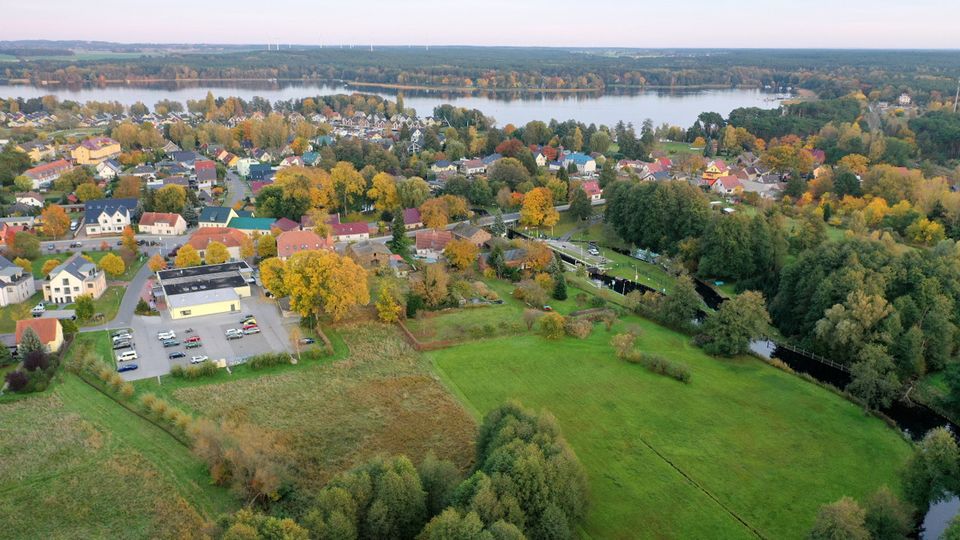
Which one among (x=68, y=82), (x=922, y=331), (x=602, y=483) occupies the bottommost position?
(x=602, y=483)

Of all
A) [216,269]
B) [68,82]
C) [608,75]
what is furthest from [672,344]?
[68,82]

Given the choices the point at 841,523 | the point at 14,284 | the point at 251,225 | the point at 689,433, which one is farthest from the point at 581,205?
the point at 14,284

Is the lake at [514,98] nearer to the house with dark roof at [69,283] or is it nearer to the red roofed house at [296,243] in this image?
the red roofed house at [296,243]

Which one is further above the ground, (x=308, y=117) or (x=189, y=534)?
(x=308, y=117)

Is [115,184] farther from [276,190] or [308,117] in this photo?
[308,117]

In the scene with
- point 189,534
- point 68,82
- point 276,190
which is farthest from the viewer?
point 68,82

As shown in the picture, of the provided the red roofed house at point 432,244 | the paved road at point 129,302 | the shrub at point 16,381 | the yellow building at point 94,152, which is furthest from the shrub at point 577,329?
the yellow building at point 94,152

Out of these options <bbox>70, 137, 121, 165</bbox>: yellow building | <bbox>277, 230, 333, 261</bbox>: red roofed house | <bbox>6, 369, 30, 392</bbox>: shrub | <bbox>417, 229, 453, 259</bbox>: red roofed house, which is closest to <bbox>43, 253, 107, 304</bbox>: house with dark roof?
<bbox>6, 369, 30, 392</bbox>: shrub

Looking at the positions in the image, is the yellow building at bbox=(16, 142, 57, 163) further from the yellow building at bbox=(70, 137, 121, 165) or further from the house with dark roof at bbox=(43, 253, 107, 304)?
the house with dark roof at bbox=(43, 253, 107, 304)
